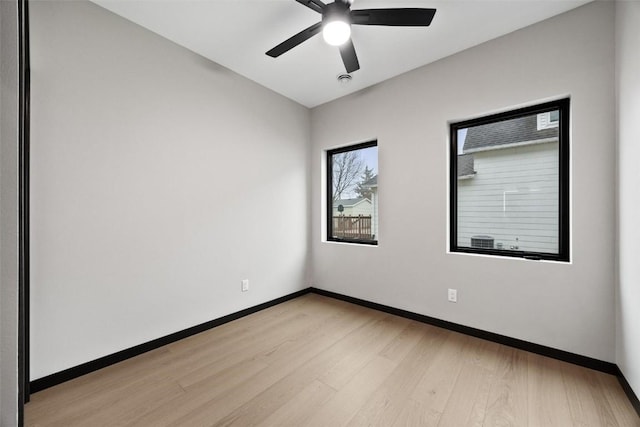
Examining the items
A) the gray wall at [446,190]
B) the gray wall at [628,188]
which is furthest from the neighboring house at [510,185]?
the gray wall at [628,188]

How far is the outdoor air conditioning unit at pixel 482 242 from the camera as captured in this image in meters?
2.52

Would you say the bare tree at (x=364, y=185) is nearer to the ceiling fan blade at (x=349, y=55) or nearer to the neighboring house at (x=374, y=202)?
the neighboring house at (x=374, y=202)

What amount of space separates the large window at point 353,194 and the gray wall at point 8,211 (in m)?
2.99

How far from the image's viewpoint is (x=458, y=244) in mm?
2678

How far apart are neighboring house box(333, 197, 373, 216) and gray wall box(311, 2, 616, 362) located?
1.24 ft

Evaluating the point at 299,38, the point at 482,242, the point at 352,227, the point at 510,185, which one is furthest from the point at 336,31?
the point at 352,227

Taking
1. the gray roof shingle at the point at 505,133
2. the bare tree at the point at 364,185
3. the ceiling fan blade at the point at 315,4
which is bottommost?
the bare tree at the point at 364,185

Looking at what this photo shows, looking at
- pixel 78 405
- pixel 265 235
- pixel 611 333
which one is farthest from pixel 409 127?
pixel 78 405

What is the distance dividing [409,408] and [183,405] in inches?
52.0

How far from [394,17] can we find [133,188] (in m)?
2.23

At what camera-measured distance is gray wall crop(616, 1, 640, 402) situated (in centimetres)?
154

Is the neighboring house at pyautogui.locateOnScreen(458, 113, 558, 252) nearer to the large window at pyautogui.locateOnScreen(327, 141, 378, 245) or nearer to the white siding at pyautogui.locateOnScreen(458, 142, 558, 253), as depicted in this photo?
the white siding at pyautogui.locateOnScreen(458, 142, 558, 253)

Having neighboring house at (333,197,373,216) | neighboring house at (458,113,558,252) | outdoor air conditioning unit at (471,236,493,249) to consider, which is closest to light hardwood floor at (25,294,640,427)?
outdoor air conditioning unit at (471,236,493,249)

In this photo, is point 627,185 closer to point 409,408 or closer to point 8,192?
point 409,408
